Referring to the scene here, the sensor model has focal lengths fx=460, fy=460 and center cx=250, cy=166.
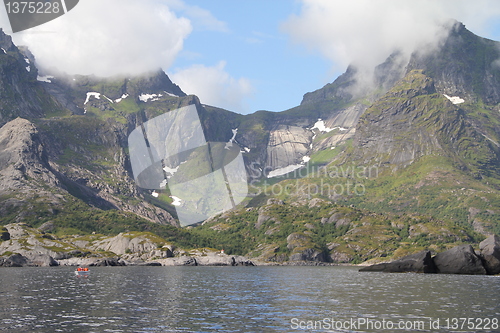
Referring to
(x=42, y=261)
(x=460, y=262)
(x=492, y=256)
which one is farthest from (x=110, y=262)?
(x=492, y=256)

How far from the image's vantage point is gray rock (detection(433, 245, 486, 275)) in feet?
432

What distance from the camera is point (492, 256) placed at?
13188 centimetres

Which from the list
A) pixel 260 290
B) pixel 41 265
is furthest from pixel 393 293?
pixel 41 265

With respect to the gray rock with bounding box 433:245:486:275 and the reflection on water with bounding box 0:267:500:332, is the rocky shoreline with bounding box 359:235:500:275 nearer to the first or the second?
the gray rock with bounding box 433:245:486:275

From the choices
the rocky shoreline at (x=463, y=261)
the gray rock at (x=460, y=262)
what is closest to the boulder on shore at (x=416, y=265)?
the rocky shoreline at (x=463, y=261)

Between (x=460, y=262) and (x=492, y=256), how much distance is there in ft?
28.9

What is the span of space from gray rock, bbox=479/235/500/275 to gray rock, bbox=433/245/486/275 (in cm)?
230

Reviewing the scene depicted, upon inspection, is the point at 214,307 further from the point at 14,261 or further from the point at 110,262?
the point at 14,261

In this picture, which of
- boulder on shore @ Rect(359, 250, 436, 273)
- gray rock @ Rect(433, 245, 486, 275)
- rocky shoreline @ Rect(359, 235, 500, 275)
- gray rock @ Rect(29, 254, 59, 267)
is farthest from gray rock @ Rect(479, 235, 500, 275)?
gray rock @ Rect(29, 254, 59, 267)

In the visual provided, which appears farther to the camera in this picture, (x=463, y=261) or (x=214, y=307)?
(x=463, y=261)

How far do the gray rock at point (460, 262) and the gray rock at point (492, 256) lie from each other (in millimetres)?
2303

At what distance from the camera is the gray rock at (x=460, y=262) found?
13175 cm

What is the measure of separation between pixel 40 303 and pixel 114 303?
911 cm

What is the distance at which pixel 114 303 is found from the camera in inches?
2381
